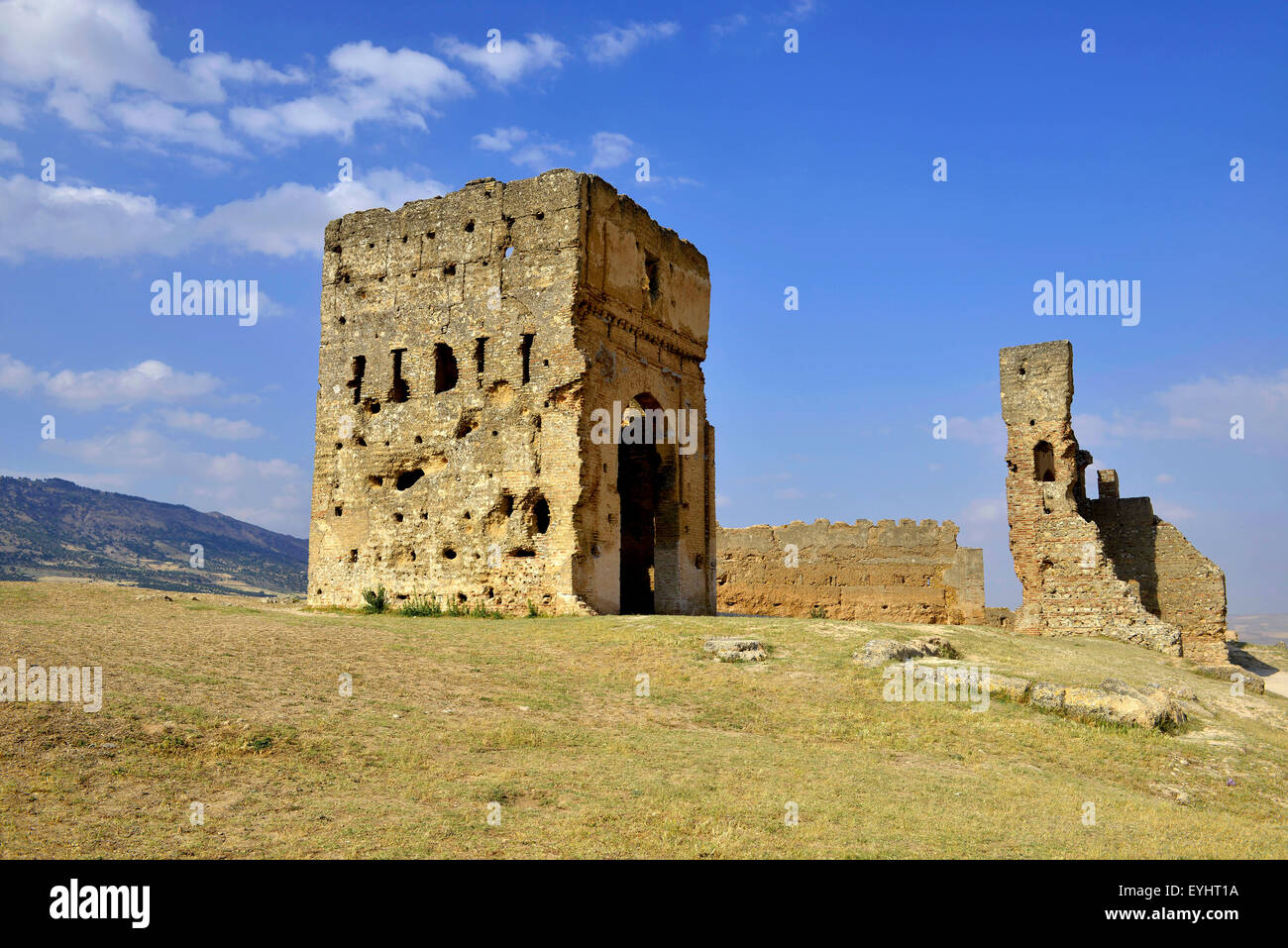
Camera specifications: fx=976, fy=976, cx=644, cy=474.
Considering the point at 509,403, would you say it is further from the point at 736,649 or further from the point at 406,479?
the point at 736,649

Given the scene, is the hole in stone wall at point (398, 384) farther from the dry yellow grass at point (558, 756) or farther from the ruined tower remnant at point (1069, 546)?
the ruined tower remnant at point (1069, 546)

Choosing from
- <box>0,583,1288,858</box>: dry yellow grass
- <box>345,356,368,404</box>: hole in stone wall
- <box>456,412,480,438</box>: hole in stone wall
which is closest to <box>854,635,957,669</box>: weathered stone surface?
<box>0,583,1288,858</box>: dry yellow grass

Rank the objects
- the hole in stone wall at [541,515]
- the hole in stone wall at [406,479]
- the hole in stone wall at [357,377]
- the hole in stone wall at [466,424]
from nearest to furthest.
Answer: the hole in stone wall at [541,515]
the hole in stone wall at [466,424]
the hole in stone wall at [406,479]
the hole in stone wall at [357,377]

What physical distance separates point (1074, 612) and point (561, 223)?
14614mm

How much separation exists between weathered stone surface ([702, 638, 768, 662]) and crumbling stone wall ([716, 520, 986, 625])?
1280 cm

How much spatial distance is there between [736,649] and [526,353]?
8.20m

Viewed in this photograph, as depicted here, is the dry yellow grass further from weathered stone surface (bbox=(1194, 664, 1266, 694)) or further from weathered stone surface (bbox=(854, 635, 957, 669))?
weathered stone surface (bbox=(1194, 664, 1266, 694))

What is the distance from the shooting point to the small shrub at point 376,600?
20.1m

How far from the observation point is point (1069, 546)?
23.0 m

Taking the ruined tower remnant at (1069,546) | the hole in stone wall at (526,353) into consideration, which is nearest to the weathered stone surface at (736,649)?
the hole in stone wall at (526,353)

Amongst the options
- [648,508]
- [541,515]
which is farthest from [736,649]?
[648,508]

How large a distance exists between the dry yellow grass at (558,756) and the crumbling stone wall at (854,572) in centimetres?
1044
